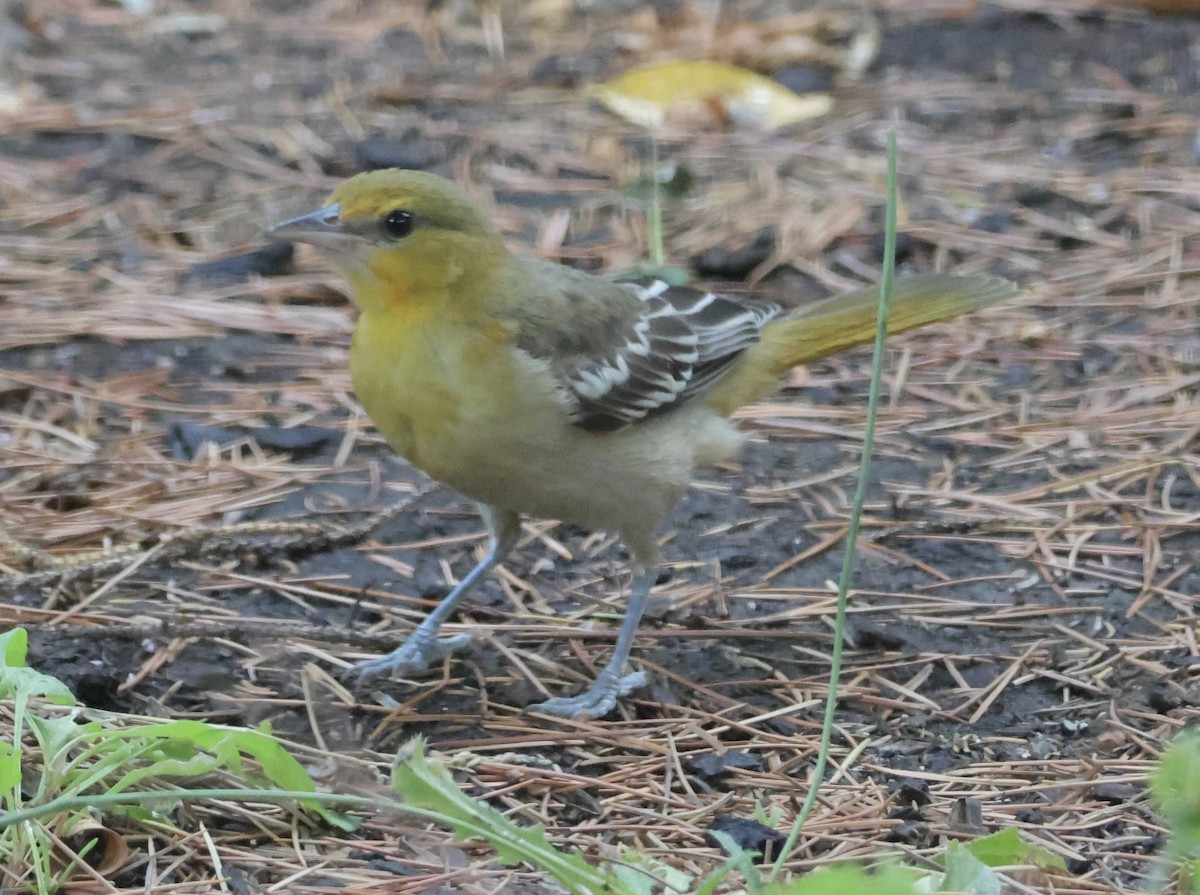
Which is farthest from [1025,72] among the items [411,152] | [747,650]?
[747,650]

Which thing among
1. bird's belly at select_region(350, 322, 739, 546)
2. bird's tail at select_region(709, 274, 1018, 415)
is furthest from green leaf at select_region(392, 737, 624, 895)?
bird's tail at select_region(709, 274, 1018, 415)

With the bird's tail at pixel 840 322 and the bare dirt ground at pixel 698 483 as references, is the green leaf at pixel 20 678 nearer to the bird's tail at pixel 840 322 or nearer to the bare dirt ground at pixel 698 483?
the bare dirt ground at pixel 698 483

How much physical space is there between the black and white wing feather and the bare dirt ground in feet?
2.04

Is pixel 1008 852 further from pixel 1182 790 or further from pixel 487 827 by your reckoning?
pixel 487 827

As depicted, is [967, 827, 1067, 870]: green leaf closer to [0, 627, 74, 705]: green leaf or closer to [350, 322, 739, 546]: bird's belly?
[350, 322, 739, 546]: bird's belly

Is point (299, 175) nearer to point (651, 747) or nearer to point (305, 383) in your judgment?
point (305, 383)

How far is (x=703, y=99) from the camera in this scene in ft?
26.7

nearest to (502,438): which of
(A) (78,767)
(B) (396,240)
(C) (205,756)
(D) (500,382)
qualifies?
(D) (500,382)

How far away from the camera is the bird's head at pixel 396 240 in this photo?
13.3 ft

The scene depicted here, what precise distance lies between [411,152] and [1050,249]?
311 cm

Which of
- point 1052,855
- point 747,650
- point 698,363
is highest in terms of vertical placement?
point 698,363

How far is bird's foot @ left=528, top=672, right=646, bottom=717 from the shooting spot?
13.0 ft

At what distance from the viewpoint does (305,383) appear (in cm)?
579

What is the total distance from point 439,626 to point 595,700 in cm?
58
